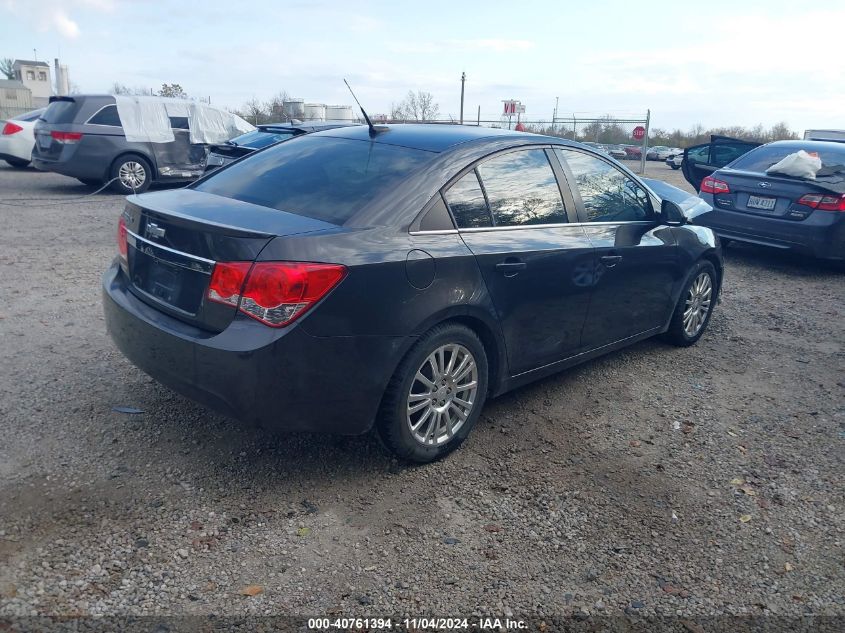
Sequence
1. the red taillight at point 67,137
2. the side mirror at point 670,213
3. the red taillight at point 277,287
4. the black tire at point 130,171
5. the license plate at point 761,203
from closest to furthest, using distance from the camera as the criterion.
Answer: the red taillight at point 277,287 → the side mirror at point 670,213 → the license plate at point 761,203 → the red taillight at point 67,137 → the black tire at point 130,171

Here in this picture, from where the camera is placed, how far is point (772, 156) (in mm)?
9227

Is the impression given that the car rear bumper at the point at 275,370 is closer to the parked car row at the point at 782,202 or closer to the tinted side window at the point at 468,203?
the tinted side window at the point at 468,203

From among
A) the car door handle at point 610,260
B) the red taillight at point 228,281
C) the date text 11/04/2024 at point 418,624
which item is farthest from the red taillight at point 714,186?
the date text 11/04/2024 at point 418,624

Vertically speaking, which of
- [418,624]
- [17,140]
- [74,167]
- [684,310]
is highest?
[17,140]

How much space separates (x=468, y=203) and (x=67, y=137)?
11.5 meters

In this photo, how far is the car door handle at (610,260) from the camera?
4480 mm

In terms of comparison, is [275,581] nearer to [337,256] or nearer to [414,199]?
[337,256]

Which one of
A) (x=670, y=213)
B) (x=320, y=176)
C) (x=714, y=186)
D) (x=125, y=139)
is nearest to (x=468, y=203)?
(x=320, y=176)

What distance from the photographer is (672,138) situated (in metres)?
44.6

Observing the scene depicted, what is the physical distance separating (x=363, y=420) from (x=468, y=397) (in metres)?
0.70

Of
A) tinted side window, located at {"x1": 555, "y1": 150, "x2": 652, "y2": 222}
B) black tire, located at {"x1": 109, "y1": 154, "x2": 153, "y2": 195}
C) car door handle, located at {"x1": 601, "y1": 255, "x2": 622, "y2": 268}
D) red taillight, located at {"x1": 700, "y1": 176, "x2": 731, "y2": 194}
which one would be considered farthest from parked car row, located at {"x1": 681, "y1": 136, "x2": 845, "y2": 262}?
black tire, located at {"x1": 109, "y1": 154, "x2": 153, "y2": 195}

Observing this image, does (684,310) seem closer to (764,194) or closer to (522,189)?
(522,189)

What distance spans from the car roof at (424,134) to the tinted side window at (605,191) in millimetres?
383

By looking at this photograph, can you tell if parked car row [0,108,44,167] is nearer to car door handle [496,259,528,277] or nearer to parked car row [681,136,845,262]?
parked car row [681,136,845,262]
